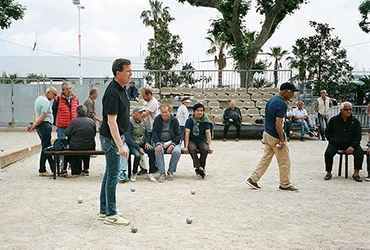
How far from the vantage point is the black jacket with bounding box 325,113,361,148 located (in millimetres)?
9000

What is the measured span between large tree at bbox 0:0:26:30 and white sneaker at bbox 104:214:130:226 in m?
16.2

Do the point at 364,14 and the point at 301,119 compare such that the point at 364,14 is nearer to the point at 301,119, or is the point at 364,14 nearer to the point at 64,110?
the point at 301,119

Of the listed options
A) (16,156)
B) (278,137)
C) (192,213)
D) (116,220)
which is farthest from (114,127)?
(16,156)

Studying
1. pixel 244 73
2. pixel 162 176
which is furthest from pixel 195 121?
pixel 244 73

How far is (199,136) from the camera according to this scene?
9.23 m

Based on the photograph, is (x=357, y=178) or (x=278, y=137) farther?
(x=357, y=178)

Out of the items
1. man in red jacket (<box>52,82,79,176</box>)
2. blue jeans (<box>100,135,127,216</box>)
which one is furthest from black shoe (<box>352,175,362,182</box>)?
man in red jacket (<box>52,82,79,176</box>)

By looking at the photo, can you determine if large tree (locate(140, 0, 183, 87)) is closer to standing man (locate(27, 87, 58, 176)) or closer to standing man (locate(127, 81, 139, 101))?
standing man (locate(127, 81, 139, 101))

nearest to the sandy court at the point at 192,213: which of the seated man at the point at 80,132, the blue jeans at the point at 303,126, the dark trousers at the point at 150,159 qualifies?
the dark trousers at the point at 150,159

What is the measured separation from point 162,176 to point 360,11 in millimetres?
15034

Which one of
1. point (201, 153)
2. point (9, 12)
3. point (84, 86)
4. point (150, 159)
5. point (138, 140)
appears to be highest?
point (9, 12)

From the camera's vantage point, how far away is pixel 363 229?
557 centimetres

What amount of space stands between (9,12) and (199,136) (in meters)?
14.1

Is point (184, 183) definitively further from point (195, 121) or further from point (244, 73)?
point (244, 73)
